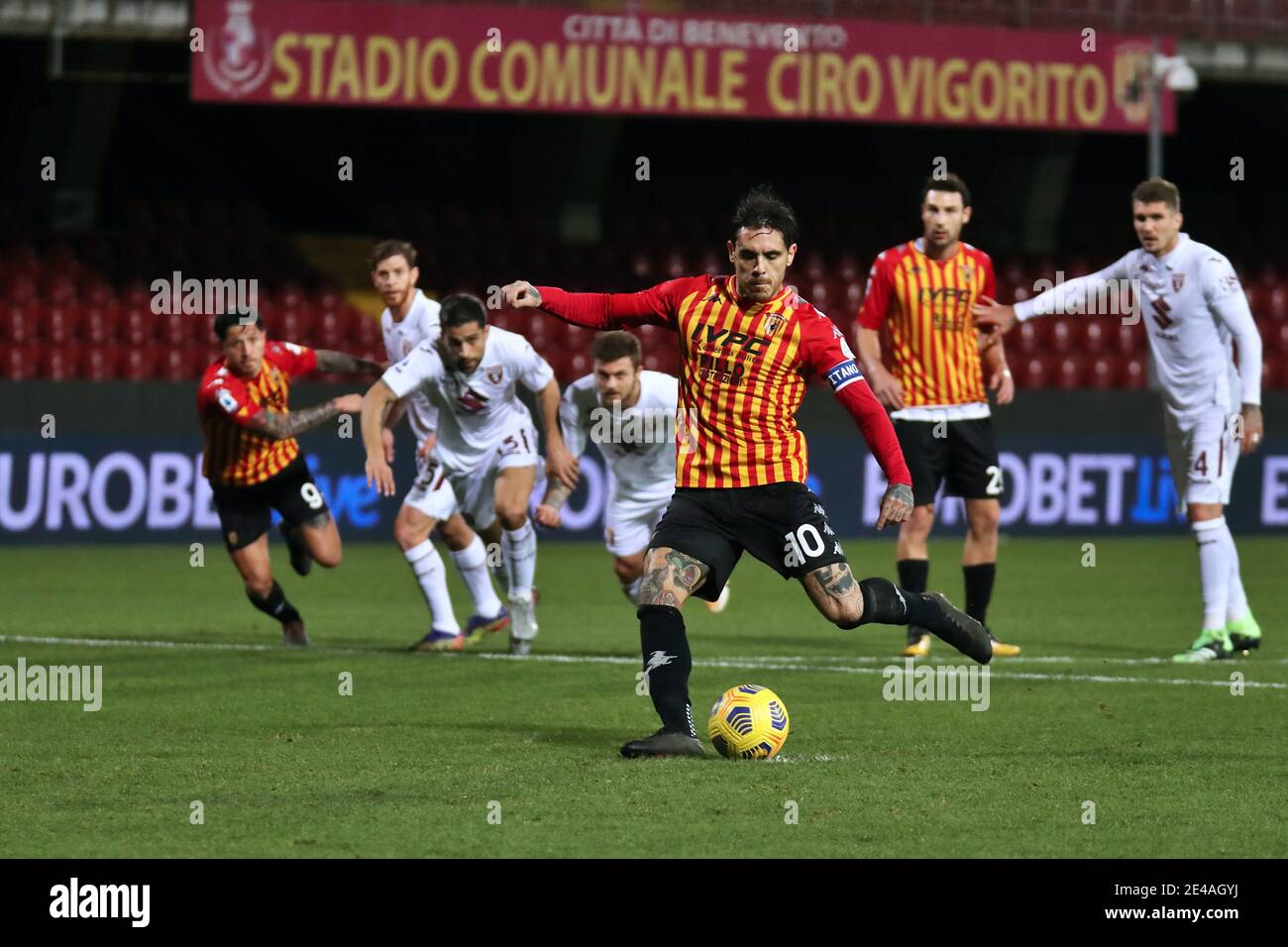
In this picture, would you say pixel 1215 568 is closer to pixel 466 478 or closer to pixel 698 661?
pixel 698 661

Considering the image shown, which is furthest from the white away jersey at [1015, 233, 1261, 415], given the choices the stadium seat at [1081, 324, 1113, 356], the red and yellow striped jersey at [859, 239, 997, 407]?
the stadium seat at [1081, 324, 1113, 356]

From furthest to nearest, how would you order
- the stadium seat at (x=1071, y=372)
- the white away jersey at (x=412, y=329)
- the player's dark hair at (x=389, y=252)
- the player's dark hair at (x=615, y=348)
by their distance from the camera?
the stadium seat at (x=1071, y=372) < the white away jersey at (x=412, y=329) < the player's dark hair at (x=389, y=252) < the player's dark hair at (x=615, y=348)

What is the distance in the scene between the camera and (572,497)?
1917 centimetres

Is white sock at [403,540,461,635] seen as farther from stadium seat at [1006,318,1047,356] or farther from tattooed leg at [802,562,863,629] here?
stadium seat at [1006,318,1047,356]

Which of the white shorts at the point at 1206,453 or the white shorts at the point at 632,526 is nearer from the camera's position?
the white shorts at the point at 1206,453

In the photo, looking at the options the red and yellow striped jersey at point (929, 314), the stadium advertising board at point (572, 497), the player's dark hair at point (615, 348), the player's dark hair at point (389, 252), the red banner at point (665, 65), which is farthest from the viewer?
the red banner at point (665, 65)

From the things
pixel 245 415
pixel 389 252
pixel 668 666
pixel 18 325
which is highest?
pixel 18 325

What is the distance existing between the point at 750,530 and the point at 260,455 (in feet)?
15.0

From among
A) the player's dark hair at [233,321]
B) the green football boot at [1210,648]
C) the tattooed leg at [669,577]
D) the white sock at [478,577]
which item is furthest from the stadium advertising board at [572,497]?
the tattooed leg at [669,577]

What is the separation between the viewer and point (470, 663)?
990cm

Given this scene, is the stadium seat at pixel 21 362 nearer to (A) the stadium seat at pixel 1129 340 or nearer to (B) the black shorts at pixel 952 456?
(A) the stadium seat at pixel 1129 340

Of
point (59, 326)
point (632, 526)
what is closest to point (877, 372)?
point (632, 526)

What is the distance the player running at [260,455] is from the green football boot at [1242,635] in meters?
4.53

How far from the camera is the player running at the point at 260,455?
10758 mm
